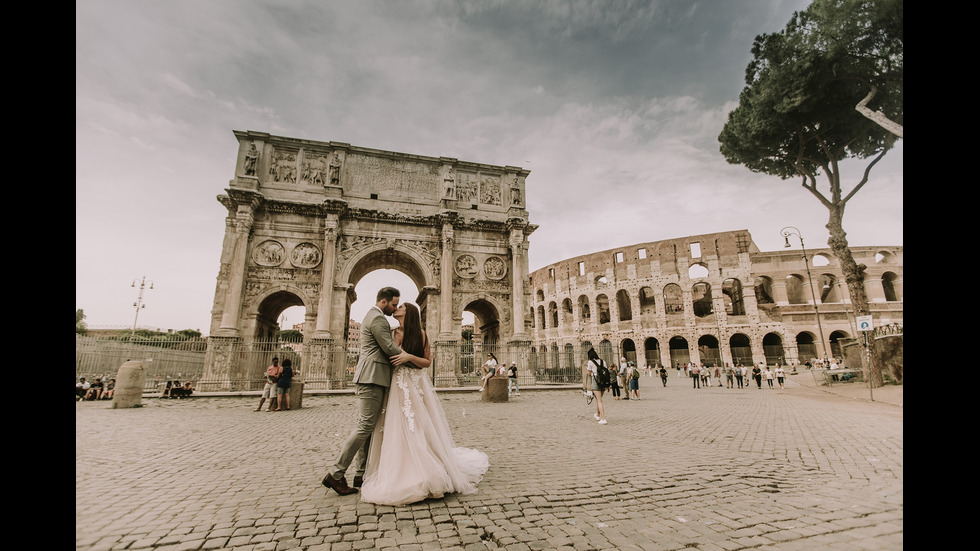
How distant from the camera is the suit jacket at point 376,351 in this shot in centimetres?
336

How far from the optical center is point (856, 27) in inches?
484

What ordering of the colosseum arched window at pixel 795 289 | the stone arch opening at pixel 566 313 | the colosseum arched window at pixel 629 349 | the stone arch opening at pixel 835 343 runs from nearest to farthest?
1. the stone arch opening at pixel 835 343
2. the colosseum arched window at pixel 795 289
3. the colosseum arched window at pixel 629 349
4. the stone arch opening at pixel 566 313

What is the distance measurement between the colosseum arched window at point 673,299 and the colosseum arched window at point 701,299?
4.24 feet

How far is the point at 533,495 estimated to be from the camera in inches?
125

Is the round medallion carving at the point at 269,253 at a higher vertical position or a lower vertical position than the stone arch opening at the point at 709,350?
higher

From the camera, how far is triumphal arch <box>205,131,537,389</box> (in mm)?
17203

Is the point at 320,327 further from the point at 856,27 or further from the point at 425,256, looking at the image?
the point at 856,27

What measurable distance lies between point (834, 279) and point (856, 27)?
31.3 metres

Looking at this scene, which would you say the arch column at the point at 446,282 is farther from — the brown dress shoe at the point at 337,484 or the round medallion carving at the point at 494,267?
the brown dress shoe at the point at 337,484

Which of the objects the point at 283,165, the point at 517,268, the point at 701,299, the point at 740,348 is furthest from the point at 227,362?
the point at 701,299

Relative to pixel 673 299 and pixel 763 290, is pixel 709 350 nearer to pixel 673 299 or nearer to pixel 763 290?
pixel 673 299

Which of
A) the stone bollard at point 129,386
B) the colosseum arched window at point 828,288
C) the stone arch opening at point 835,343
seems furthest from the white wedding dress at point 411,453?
the colosseum arched window at point 828,288

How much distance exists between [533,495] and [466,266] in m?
17.7
